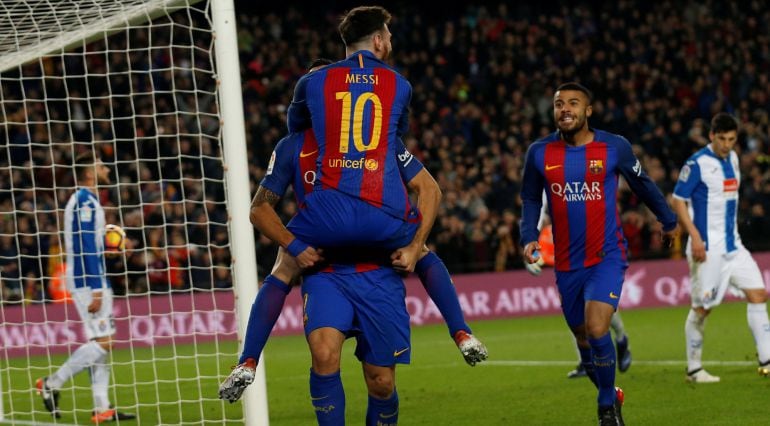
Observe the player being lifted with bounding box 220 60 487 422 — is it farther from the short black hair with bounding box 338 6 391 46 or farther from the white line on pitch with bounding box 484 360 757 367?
the white line on pitch with bounding box 484 360 757 367

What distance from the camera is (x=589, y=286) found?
823cm

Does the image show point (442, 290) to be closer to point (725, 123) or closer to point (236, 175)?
point (236, 175)

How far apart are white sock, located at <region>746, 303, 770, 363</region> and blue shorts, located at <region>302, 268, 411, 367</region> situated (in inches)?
221

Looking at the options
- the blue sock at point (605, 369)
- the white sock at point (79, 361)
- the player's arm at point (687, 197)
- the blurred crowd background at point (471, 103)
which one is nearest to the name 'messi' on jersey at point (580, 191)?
the blue sock at point (605, 369)

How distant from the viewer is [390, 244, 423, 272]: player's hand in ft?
19.4

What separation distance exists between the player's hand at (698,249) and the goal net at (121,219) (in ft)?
12.6

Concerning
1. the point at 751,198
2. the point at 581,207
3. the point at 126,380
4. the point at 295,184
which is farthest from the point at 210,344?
the point at 295,184

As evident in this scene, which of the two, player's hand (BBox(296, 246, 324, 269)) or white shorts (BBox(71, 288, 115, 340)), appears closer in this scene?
player's hand (BBox(296, 246, 324, 269))

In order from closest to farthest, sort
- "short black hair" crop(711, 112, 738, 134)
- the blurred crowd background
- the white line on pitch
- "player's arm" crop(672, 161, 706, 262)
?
"player's arm" crop(672, 161, 706, 262) < "short black hair" crop(711, 112, 738, 134) < the white line on pitch < the blurred crowd background

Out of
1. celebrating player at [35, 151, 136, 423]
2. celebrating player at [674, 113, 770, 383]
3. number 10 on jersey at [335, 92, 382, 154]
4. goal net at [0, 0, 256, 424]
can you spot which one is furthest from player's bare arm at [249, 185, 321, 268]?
celebrating player at [674, 113, 770, 383]

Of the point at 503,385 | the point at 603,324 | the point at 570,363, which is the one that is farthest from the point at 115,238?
the point at 570,363

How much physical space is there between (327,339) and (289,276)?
497mm

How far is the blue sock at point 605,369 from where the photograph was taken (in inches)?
310

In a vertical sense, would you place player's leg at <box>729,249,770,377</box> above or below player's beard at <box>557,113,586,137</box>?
below
